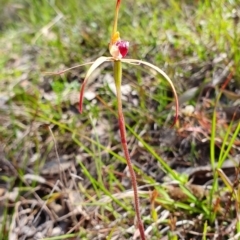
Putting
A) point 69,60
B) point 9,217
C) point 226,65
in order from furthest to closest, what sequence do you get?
point 69,60, point 226,65, point 9,217

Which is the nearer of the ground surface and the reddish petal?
the reddish petal

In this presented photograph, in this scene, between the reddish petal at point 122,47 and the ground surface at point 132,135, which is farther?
the ground surface at point 132,135

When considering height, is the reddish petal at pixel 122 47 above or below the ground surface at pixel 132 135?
above

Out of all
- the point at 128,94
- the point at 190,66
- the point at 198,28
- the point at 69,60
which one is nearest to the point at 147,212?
the point at 128,94

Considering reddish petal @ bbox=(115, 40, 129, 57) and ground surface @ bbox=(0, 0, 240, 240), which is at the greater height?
reddish petal @ bbox=(115, 40, 129, 57)

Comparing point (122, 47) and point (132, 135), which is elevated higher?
point (122, 47)

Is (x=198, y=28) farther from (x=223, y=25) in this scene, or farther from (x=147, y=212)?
(x=147, y=212)

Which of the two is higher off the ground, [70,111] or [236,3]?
[236,3]

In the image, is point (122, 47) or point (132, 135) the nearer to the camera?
point (122, 47)
